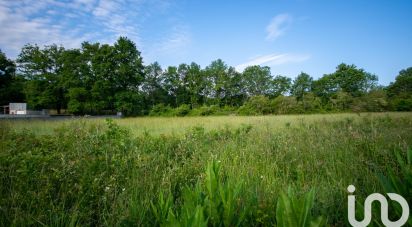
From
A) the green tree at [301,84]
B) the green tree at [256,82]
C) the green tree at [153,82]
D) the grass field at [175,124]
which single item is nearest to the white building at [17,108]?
the grass field at [175,124]

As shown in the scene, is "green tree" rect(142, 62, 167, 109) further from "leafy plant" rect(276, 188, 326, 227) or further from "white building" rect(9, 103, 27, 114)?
"leafy plant" rect(276, 188, 326, 227)

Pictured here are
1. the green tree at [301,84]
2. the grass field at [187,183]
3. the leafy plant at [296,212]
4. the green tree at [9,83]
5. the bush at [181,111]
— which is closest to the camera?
the leafy plant at [296,212]

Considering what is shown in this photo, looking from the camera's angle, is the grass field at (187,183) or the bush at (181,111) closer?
the grass field at (187,183)

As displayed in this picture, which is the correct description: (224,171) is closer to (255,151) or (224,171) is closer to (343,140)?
(255,151)

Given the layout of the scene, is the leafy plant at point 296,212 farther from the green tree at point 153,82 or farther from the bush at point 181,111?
the green tree at point 153,82

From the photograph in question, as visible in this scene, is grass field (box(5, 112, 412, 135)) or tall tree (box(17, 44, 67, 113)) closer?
grass field (box(5, 112, 412, 135))

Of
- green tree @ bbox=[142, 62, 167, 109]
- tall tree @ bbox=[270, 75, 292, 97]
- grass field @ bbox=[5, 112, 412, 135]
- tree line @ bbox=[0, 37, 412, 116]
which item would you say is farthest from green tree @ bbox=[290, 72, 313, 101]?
grass field @ bbox=[5, 112, 412, 135]

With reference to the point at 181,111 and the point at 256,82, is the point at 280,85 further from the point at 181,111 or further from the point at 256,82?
the point at 181,111

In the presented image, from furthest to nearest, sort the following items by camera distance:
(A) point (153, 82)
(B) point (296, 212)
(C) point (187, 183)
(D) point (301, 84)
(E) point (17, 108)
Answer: (A) point (153, 82)
(D) point (301, 84)
(E) point (17, 108)
(C) point (187, 183)
(B) point (296, 212)

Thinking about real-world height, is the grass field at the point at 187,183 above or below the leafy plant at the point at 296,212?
below

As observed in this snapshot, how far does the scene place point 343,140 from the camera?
16.0ft

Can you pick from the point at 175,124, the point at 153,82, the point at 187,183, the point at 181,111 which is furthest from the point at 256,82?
the point at 187,183

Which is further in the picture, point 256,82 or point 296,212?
point 256,82

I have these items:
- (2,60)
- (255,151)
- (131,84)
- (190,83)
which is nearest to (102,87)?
(131,84)
